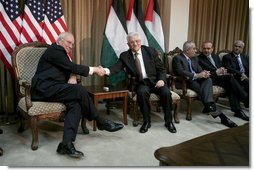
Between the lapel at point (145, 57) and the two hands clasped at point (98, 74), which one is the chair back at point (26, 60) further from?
the lapel at point (145, 57)

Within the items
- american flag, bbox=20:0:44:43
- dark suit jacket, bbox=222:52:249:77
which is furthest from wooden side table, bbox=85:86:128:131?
dark suit jacket, bbox=222:52:249:77

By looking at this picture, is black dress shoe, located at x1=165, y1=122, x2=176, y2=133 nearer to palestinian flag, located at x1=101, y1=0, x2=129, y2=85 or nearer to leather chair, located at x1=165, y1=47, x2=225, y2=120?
leather chair, located at x1=165, y1=47, x2=225, y2=120

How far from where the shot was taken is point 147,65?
3.47 meters

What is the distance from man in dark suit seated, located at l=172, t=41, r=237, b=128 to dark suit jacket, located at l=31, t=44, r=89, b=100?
142 centimetres

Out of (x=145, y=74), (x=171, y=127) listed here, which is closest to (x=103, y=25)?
(x=145, y=74)

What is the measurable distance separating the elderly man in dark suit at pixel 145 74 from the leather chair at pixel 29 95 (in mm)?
809

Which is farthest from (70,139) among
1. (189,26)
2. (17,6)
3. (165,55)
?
(189,26)

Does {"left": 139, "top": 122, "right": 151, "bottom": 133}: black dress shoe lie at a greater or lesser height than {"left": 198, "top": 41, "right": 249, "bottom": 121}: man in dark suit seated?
lesser

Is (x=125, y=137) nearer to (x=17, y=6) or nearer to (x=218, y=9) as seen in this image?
(x=17, y=6)

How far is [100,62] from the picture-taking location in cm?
402

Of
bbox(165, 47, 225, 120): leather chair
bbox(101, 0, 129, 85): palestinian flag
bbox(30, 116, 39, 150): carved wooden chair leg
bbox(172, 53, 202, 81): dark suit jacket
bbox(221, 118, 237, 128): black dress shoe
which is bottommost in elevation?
bbox(221, 118, 237, 128): black dress shoe

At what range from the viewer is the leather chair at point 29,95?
103 inches

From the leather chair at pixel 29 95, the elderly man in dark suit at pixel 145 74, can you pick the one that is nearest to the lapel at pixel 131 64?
the elderly man in dark suit at pixel 145 74

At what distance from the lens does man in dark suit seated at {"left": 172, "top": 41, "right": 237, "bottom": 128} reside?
3527 mm
